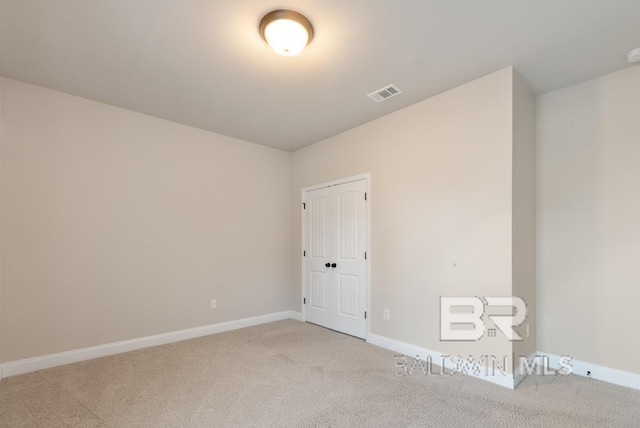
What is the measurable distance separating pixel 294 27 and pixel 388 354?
3.21m

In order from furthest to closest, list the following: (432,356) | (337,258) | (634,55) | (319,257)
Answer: (319,257) < (337,258) < (432,356) < (634,55)

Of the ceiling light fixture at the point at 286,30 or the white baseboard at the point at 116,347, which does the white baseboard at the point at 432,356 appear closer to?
the white baseboard at the point at 116,347

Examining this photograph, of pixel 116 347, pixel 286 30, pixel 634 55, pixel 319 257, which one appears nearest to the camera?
pixel 286 30

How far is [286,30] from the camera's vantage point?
83.7 inches

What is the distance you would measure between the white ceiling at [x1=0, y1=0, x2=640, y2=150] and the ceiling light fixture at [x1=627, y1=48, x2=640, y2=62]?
0.08 meters

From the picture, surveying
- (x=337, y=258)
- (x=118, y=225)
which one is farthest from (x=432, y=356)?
(x=118, y=225)

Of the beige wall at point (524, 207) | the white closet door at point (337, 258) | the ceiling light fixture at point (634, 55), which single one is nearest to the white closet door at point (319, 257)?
the white closet door at point (337, 258)

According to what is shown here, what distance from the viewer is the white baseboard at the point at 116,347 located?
2873 mm

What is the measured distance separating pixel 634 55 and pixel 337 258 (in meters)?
3.48

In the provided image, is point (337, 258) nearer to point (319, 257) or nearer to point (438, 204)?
point (319, 257)

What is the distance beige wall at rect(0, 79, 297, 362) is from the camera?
295 cm

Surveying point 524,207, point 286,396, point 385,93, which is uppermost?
point 385,93

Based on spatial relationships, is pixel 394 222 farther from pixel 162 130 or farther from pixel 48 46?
pixel 48 46

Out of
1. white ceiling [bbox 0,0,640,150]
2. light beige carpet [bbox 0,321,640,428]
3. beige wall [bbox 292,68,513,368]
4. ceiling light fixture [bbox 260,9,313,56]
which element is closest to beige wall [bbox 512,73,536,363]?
beige wall [bbox 292,68,513,368]
